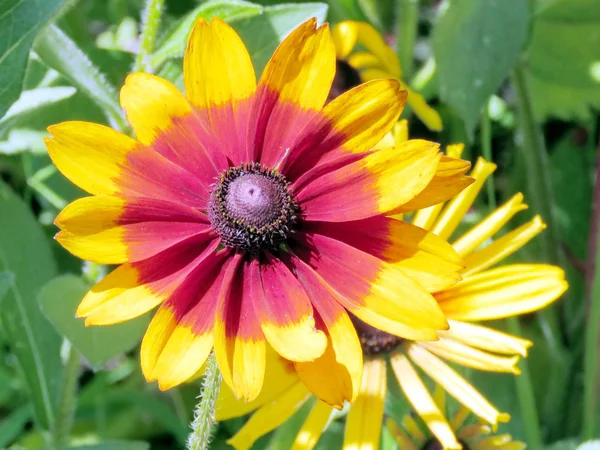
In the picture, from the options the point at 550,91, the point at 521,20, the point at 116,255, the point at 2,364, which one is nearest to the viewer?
the point at 116,255

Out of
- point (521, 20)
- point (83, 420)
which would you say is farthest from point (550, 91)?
point (83, 420)

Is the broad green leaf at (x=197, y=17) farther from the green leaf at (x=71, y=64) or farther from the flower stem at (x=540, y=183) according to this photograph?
the flower stem at (x=540, y=183)

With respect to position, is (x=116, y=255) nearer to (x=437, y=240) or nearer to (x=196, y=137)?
(x=196, y=137)

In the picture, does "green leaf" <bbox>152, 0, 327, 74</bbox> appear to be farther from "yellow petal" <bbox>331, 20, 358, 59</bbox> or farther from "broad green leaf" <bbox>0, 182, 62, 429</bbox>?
"broad green leaf" <bbox>0, 182, 62, 429</bbox>

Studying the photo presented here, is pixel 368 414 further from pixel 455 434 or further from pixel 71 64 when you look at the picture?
pixel 71 64

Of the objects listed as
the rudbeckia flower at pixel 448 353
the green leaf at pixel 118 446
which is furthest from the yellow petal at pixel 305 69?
the green leaf at pixel 118 446

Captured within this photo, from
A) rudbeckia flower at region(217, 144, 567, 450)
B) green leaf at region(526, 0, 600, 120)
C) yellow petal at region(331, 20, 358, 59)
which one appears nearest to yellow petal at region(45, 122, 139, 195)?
rudbeckia flower at region(217, 144, 567, 450)

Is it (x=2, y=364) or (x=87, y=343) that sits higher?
(x=2, y=364)
